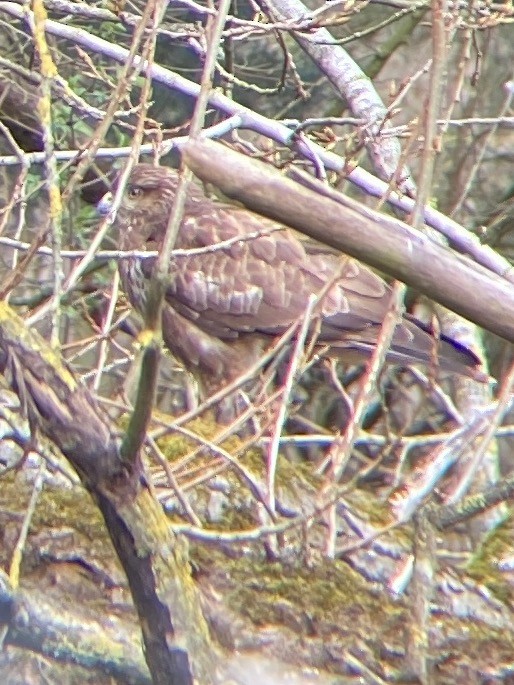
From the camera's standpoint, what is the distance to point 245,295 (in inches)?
211

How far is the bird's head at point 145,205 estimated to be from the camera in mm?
5742

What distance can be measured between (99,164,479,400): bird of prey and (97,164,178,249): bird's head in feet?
0.87

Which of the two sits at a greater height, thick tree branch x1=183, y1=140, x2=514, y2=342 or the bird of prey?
thick tree branch x1=183, y1=140, x2=514, y2=342

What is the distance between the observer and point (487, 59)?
7.39 m

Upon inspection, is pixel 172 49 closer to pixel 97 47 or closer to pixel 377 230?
pixel 97 47

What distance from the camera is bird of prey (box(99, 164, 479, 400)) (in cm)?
525

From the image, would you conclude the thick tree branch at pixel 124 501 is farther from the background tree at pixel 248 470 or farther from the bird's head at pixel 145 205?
the bird's head at pixel 145 205

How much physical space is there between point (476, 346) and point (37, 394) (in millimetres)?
3006

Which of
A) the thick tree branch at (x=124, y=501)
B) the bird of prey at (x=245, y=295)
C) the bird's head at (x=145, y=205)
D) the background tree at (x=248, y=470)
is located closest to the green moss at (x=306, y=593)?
the background tree at (x=248, y=470)

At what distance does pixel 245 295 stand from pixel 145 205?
0.77 meters

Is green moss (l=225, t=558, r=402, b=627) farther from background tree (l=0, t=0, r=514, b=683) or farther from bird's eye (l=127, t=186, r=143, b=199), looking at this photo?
bird's eye (l=127, t=186, r=143, b=199)

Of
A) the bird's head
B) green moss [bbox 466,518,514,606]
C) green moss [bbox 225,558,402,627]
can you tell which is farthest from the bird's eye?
green moss [bbox 225,558,402,627]

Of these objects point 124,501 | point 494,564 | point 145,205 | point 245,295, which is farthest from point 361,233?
point 145,205

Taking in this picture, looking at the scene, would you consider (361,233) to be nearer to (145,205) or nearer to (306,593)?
(306,593)
